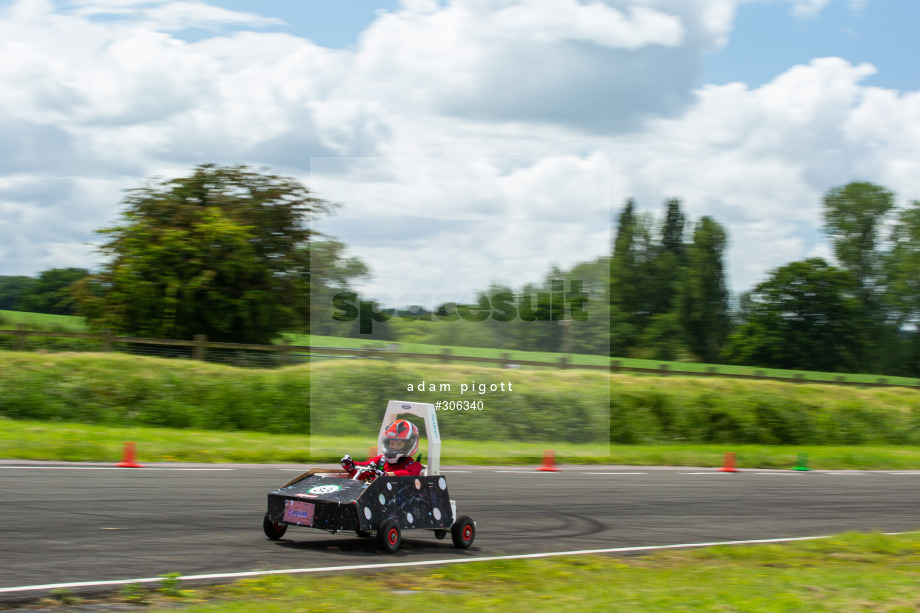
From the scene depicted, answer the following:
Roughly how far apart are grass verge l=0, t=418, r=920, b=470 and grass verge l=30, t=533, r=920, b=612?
1075 cm

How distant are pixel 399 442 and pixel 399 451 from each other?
11 cm

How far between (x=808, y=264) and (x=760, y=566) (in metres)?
78.3

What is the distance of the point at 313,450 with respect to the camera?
20.9m

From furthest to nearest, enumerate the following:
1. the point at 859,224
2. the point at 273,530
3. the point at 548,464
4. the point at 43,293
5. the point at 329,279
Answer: the point at 859,224 < the point at 43,293 < the point at 329,279 < the point at 548,464 < the point at 273,530

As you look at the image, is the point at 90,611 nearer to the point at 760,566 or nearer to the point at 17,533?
the point at 17,533

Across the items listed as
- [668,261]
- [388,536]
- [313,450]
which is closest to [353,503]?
[388,536]

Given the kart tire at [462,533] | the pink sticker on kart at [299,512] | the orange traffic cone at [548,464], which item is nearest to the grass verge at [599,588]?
the kart tire at [462,533]

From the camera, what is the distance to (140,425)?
22797 millimetres

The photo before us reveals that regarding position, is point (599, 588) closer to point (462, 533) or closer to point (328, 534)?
point (462, 533)

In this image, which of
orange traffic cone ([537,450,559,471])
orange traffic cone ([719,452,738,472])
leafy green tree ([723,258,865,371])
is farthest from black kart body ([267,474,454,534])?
leafy green tree ([723,258,865,371])

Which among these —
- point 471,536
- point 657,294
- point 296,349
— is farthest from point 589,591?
point 657,294

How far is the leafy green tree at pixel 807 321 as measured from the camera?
81250 millimetres

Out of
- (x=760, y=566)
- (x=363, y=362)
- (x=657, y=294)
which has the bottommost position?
(x=760, y=566)

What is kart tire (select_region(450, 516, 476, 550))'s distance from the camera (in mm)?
9953
